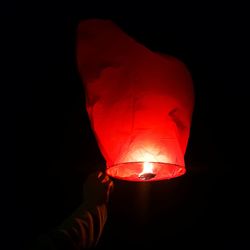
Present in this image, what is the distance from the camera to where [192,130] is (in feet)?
7.21

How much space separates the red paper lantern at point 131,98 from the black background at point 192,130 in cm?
97

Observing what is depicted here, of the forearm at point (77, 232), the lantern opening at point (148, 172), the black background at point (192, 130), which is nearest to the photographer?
the forearm at point (77, 232)

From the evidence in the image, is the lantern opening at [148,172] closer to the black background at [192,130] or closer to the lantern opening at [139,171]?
the lantern opening at [139,171]

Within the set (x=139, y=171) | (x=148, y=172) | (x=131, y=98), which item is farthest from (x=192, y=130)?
(x=131, y=98)

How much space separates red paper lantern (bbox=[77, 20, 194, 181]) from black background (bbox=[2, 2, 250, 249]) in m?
0.97

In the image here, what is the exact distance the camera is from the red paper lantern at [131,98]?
1.06m

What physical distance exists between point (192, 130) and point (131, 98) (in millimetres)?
1217

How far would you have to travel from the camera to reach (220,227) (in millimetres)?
2104

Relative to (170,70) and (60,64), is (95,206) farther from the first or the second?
(60,64)

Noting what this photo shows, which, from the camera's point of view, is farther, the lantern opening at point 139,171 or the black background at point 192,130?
the black background at point 192,130

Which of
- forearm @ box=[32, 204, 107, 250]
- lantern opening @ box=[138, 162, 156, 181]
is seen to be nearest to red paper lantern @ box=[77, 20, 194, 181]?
lantern opening @ box=[138, 162, 156, 181]

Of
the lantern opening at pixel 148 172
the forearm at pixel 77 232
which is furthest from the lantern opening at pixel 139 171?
the forearm at pixel 77 232

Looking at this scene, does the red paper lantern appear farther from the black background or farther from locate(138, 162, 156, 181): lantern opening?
the black background

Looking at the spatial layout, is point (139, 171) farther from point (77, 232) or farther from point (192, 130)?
point (192, 130)
